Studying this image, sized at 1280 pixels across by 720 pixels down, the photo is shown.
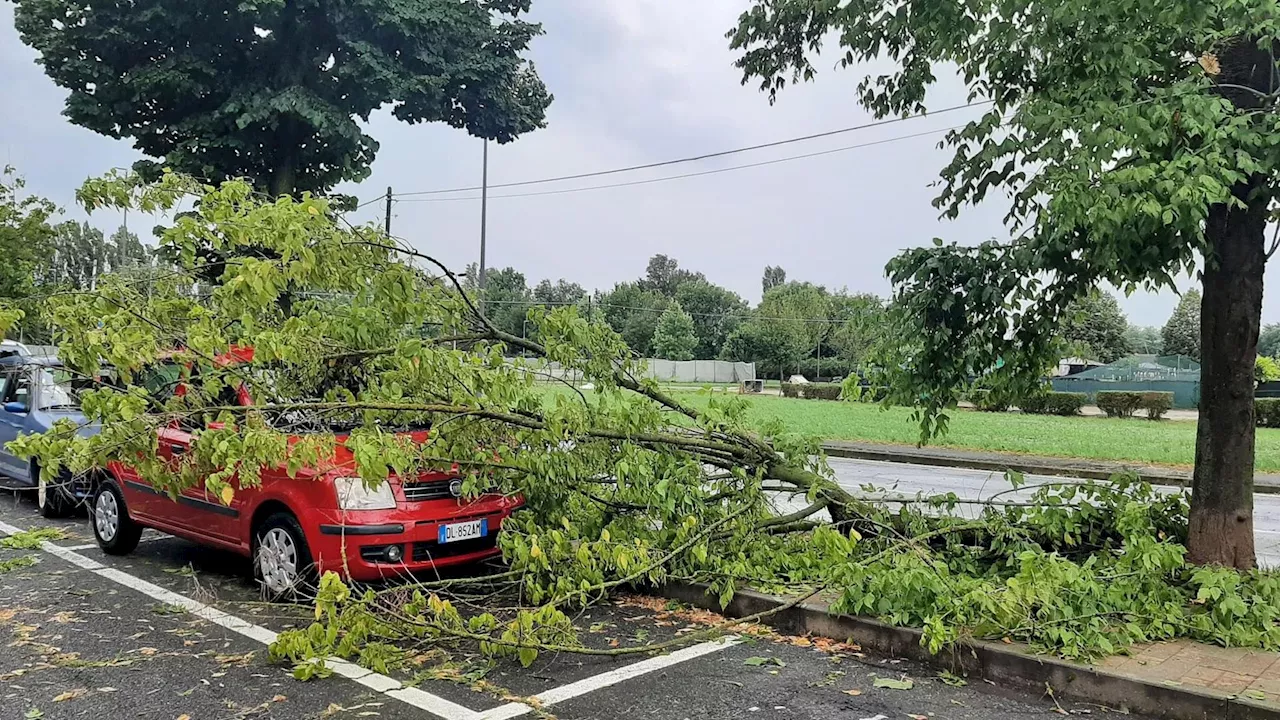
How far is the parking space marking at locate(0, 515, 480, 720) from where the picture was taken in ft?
13.5

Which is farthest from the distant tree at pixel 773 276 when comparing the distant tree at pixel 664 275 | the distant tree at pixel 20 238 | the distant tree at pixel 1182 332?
the distant tree at pixel 20 238

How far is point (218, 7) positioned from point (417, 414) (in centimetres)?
1411

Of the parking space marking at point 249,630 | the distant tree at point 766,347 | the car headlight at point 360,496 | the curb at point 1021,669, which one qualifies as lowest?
the parking space marking at point 249,630

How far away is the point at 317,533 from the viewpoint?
5480mm

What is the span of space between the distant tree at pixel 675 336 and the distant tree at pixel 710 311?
7.84 metres

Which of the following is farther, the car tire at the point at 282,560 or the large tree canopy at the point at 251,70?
the large tree canopy at the point at 251,70

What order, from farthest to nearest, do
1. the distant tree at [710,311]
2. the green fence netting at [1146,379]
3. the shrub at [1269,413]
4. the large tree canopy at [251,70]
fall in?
the distant tree at [710,311], the green fence netting at [1146,379], the shrub at [1269,413], the large tree canopy at [251,70]

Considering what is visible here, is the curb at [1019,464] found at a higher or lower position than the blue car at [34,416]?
lower

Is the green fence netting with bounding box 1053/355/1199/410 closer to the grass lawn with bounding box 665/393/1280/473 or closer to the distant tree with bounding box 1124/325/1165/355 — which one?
the grass lawn with bounding box 665/393/1280/473

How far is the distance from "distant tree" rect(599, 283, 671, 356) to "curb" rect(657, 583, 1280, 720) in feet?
228

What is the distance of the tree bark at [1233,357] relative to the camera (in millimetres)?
5305

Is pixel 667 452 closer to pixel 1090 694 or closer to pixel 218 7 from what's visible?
pixel 1090 694

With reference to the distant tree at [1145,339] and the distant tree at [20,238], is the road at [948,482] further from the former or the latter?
the distant tree at [1145,339]

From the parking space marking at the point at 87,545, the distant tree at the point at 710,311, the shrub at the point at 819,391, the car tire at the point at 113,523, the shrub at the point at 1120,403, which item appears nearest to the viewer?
the car tire at the point at 113,523
